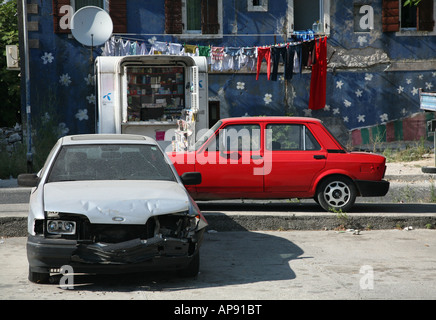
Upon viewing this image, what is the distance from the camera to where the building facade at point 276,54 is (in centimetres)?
2122

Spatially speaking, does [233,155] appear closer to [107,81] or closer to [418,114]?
[107,81]

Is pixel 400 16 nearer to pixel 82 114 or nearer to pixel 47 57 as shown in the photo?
pixel 82 114

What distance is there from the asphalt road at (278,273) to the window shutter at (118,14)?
13246 mm

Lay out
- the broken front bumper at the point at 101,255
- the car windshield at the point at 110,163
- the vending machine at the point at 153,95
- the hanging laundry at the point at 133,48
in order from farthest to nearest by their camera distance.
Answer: the hanging laundry at the point at 133,48 → the vending machine at the point at 153,95 → the car windshield at the point at 110,163 → the broken front bumper at the point at 101,255

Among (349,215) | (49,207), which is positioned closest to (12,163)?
(349,215)

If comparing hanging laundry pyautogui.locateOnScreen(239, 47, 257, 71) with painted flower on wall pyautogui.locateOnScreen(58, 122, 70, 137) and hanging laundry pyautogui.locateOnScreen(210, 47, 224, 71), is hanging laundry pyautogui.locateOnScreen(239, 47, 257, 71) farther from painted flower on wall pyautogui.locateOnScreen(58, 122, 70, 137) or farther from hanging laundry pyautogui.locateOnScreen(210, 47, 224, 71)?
painted flower on wall pyautogui.locateOnScreen(58, 122, 70, 137)

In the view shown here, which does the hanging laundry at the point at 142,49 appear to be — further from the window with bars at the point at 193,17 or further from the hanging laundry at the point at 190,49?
the hanging laundry at the point at 190,49

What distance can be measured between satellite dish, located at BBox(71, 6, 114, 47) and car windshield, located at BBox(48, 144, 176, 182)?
11451 millimetres

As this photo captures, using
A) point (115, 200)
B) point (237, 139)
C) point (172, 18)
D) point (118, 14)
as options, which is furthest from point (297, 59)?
point (115, 200)

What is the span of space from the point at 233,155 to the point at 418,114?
45.8 feet

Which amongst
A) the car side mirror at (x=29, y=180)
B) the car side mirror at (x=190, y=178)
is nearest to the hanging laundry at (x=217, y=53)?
the car side mirror at (x=190, y=178)

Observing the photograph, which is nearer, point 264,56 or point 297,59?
point 264,56

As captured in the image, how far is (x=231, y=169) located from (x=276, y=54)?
1166 centimetres

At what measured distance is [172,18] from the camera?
2139 cm
